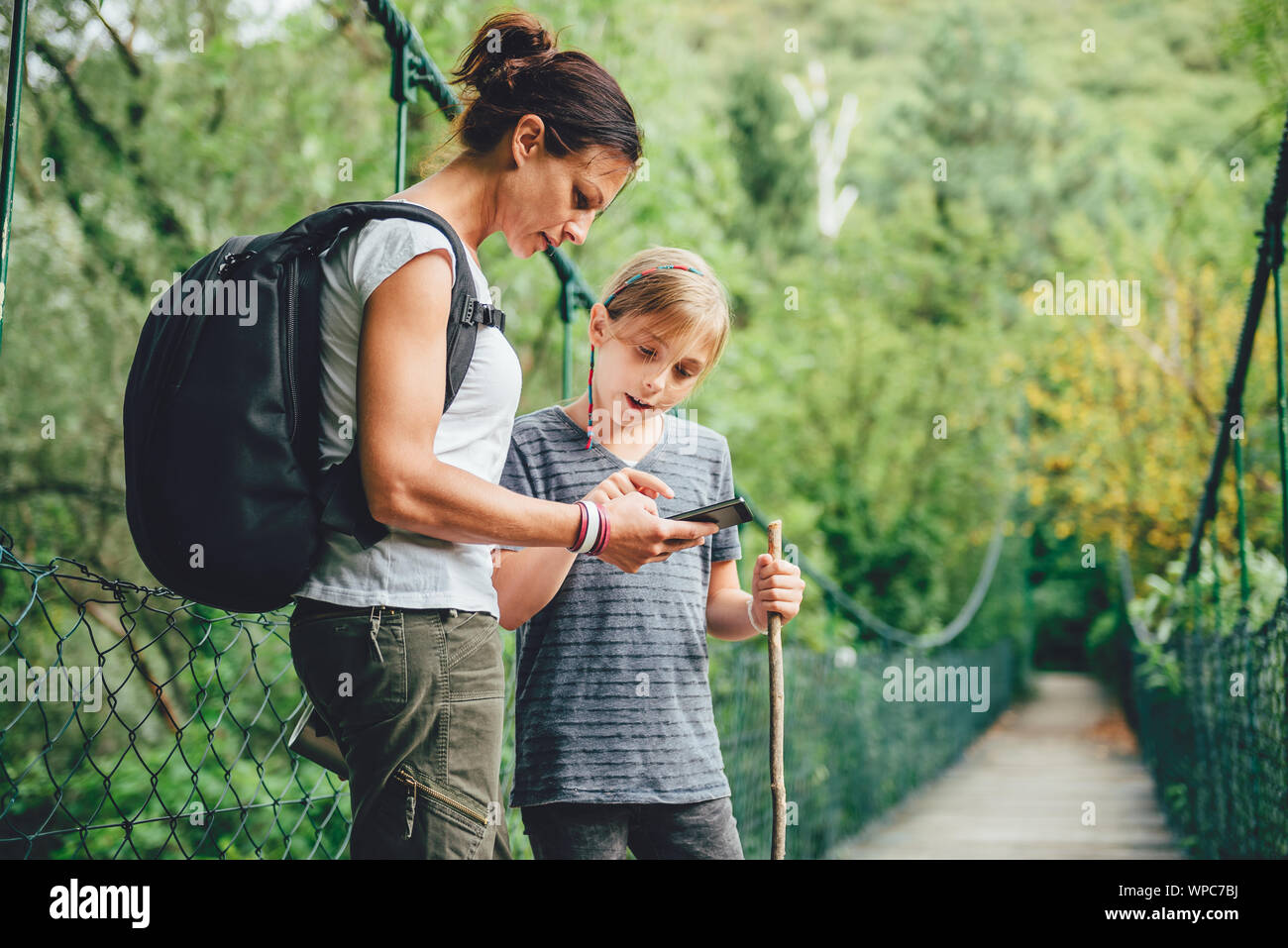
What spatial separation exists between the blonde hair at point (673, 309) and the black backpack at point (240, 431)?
435 millimetres

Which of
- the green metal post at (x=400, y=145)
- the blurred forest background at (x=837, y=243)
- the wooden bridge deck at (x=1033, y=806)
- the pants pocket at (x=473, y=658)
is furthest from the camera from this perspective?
the wooden bridge deck at (x=1033, y=806)

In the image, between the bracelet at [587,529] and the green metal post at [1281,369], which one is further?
the green metal post at [1281,369]

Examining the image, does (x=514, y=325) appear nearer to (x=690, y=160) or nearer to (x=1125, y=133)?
(x=690, y=160)

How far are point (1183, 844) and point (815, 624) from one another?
2.48 meters

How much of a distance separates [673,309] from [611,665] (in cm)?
42

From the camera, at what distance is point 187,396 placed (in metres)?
0.89

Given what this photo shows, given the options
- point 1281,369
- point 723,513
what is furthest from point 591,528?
point 1281,369

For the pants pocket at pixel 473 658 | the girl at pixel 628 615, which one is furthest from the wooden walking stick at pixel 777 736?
the pants pocket at pixel 473 658

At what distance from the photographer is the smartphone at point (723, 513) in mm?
1131

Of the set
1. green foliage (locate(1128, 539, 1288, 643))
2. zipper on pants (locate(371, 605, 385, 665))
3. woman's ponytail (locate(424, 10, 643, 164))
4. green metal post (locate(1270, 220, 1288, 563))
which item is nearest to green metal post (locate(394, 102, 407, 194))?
woman's ponytail (locate(424, 10, 643, 164))

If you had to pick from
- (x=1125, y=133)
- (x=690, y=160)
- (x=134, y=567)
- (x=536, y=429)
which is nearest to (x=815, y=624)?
(x=690, y=160)

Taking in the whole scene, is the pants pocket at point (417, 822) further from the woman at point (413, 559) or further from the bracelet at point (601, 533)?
the bracelet at point (601, 533)

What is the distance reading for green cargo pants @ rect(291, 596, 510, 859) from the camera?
95cm

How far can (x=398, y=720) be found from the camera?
3.13 feet
